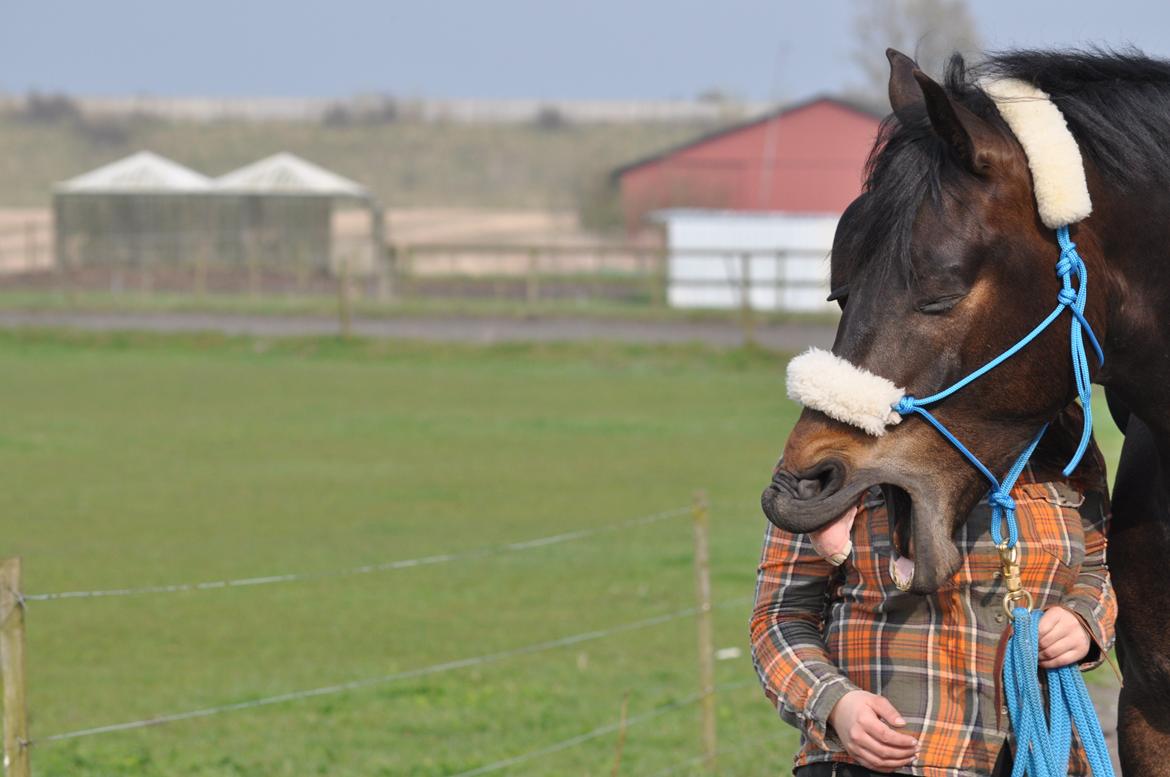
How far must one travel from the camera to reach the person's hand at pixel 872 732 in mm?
2379

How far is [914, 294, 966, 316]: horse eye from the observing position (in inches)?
84.5

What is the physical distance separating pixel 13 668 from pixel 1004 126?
8.97 feet

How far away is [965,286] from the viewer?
2.15 metres

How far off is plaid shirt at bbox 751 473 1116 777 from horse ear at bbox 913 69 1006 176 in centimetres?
58

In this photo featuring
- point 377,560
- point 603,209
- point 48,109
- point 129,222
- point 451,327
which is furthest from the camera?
point 48,109

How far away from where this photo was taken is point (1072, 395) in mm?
2246

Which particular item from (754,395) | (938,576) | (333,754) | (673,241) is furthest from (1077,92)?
(673,241)

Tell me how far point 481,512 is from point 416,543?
122 cm

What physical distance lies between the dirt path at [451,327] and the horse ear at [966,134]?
19.9 metres

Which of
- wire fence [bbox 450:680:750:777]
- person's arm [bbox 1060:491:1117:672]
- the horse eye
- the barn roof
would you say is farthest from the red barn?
the horse eye

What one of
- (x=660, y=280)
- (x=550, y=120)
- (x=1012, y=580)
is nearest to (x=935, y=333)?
(x=1012, y=580)

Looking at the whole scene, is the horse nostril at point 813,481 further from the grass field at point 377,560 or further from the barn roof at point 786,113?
the barn roof at point 786,113

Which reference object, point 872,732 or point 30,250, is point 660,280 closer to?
point 30,250

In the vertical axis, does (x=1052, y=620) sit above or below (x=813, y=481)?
below
